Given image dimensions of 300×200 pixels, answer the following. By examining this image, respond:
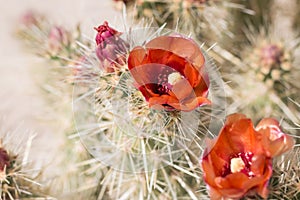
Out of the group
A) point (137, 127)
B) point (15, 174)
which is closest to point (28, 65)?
point (15, 174)

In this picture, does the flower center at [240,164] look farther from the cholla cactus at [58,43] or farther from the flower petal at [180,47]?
the cholla cactus at [58,43]

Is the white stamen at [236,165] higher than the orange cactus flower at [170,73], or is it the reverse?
the orange cactus flower at [170,73]

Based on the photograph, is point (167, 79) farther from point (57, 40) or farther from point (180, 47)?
point (57, 40)

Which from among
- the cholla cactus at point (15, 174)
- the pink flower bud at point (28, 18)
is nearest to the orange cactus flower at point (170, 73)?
the cholla cactus at point (15, 174)

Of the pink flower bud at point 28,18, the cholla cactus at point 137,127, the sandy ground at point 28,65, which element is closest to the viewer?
the cholla cactus at point 137,127

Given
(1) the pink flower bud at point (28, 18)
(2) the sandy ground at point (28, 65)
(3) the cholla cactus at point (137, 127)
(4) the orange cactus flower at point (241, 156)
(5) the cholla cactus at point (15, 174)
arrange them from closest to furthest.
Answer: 1. (4) the orange cactus flower at point (241, 156)
2. (3) the cholla cactus at point (137, 127)
3. (5) the cholla cactus at point (15, 174)
4. (2) the sandy ground at point (28, 65)
5. (1) the pink flower bud at point (28, 18)

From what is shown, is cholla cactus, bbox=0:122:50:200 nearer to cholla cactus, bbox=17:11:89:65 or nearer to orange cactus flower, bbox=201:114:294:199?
cholla cactus, bbox=17:11:89:65

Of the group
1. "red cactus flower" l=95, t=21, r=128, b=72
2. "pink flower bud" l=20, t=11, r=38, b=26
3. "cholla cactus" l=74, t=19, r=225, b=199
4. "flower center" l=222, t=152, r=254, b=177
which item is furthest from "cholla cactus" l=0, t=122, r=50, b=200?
"pink flower bud" l=20, t=11, r=38, b=26
